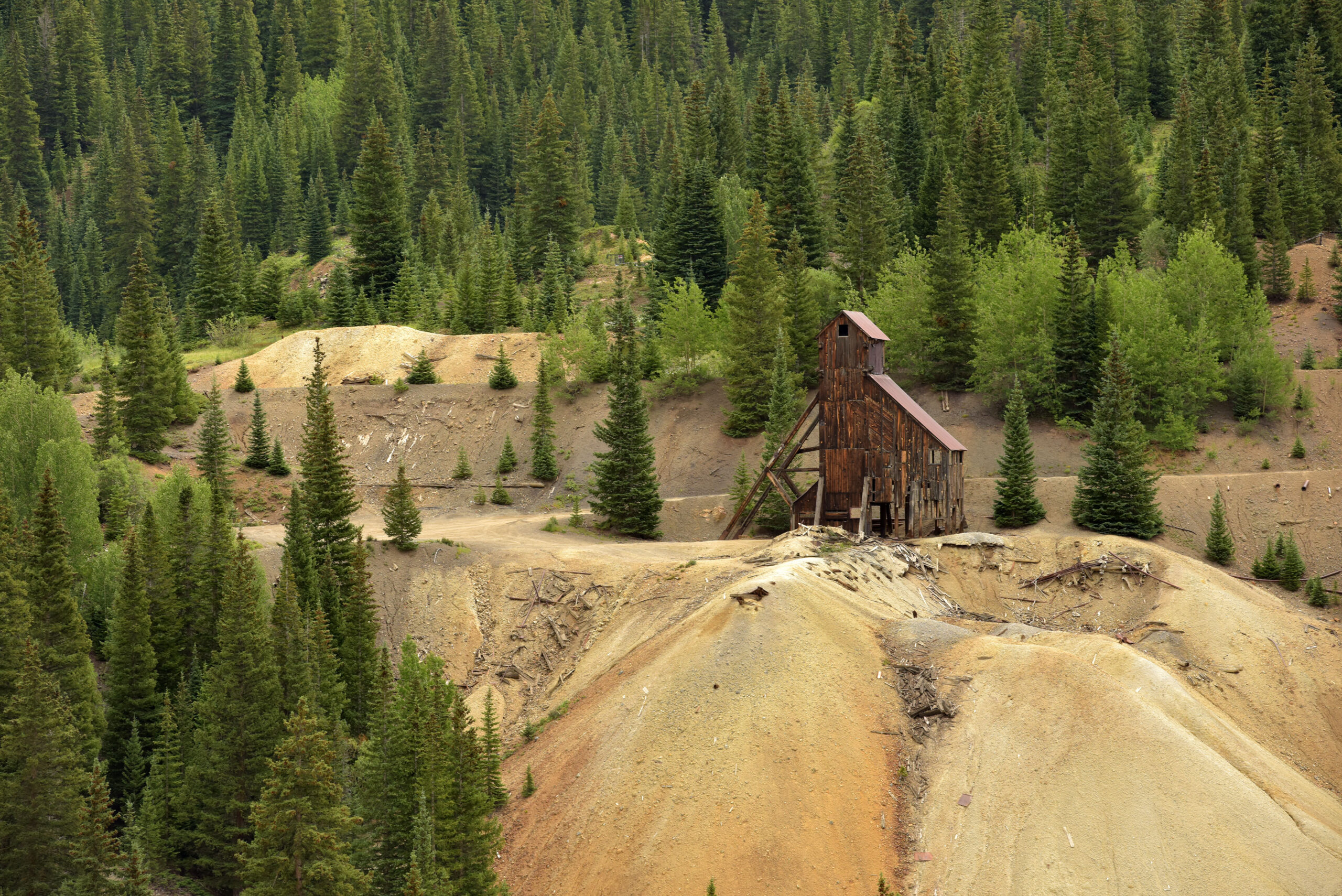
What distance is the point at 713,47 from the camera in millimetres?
152625

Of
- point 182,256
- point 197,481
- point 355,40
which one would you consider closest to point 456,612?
point 197,481

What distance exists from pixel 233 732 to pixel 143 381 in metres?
32.0

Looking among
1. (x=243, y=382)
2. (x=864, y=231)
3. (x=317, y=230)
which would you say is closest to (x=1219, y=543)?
(x=864, y=231)

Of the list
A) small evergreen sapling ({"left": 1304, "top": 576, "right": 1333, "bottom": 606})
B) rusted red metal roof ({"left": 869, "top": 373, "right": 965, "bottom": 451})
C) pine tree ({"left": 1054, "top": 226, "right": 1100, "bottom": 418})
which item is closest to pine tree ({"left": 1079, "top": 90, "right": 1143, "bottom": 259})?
pine tree ({"left": 1054, "top": 226, "right": 1100, "bottom": 418})

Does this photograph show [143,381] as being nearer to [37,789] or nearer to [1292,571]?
[37,789]

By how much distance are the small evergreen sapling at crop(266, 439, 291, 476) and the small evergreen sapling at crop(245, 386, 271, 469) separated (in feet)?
0.78

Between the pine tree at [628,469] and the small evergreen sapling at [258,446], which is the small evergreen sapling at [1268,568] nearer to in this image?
the pine tree at [628,469]

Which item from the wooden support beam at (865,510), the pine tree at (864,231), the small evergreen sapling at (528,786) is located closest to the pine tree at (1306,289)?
the pine tree at (864,231)

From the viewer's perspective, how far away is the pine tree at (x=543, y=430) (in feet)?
214

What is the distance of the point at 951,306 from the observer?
69.8m

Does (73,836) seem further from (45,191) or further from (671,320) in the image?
(45,191)

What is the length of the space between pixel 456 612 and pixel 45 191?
12361 cm

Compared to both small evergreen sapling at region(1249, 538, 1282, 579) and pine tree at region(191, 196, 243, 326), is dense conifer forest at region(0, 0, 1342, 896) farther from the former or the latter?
small evergreen sapling at region(1249, 538, 1282, 579)

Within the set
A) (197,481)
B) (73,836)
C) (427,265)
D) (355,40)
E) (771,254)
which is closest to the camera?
(73,836)
